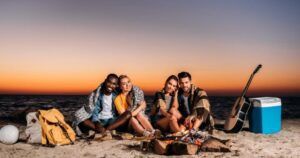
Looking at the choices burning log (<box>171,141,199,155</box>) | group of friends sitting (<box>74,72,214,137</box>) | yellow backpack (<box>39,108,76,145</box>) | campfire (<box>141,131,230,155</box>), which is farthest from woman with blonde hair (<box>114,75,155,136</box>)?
burning log (<box>171,141,199,155</box>)

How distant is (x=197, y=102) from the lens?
6.89m

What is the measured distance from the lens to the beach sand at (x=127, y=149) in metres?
5.22

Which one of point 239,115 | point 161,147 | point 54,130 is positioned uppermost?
point 239,115

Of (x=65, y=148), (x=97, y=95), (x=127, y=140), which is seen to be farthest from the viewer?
(x=97, y=95)

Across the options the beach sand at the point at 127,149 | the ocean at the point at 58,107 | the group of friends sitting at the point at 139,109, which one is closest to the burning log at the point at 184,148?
the beach sand at the point at 127,149

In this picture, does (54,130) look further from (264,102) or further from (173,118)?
(264,102)

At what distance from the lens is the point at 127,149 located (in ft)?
18.3

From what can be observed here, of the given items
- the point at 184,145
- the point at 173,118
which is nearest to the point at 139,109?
the point at 173,118

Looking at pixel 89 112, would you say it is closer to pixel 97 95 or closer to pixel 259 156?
pixel 97 95

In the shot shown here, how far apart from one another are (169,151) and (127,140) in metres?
1.34

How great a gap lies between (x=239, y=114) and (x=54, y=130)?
380 cm

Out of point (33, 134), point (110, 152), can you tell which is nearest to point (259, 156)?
point (110, 152)

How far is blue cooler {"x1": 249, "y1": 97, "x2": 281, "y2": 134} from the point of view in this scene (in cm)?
711

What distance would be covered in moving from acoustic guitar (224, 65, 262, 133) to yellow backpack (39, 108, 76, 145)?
11.0 feet
